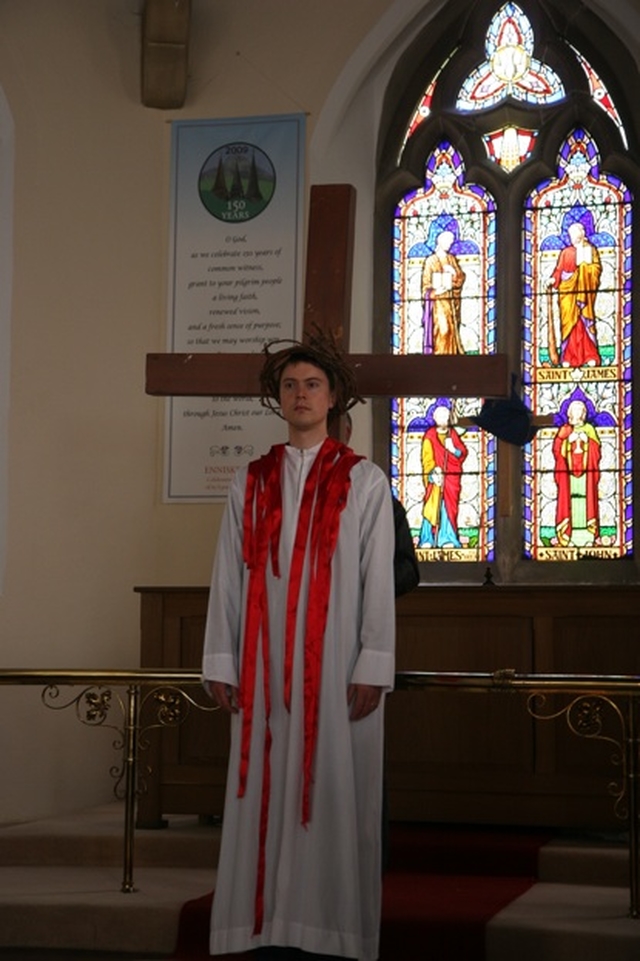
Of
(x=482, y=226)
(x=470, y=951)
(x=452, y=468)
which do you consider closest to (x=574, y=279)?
(x=482, y=226)

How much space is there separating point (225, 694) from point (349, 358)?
153cm

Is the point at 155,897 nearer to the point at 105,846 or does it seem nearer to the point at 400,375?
the point at 105,846

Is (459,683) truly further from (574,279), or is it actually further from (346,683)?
(574,279)

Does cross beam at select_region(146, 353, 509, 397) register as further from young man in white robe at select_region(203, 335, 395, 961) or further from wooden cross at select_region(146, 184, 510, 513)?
young man in white robe at select_region(203, 335, 395, 961)

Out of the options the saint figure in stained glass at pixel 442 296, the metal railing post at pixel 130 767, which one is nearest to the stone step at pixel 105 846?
the metal railing post at pixel 130 767

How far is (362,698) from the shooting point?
4.71 m

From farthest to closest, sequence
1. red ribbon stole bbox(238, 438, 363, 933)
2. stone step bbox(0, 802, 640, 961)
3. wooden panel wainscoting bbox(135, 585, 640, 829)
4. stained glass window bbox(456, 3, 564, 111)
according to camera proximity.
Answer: stained glass window bbox(456, 3, 564, 111)
wooden panel wainscoting bbox(135, 585, 640, 829)
stone step bbox(0, 802, 640, 961)
red ribbon stole bbox(238, 438, 363, 933)

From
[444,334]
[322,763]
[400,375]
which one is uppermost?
[444,334]

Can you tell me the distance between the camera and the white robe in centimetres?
459

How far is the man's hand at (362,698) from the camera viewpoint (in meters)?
4.71

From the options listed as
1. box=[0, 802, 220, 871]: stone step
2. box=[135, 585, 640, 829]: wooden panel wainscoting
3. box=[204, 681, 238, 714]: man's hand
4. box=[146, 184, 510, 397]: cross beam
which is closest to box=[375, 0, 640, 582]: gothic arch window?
box=[135, 585, 640, 829]: wooden panel wainscoting

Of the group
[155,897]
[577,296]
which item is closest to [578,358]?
[577,296]

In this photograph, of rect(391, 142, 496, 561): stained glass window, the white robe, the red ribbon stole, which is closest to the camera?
the white robe

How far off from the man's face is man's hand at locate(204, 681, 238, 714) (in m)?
0.80
